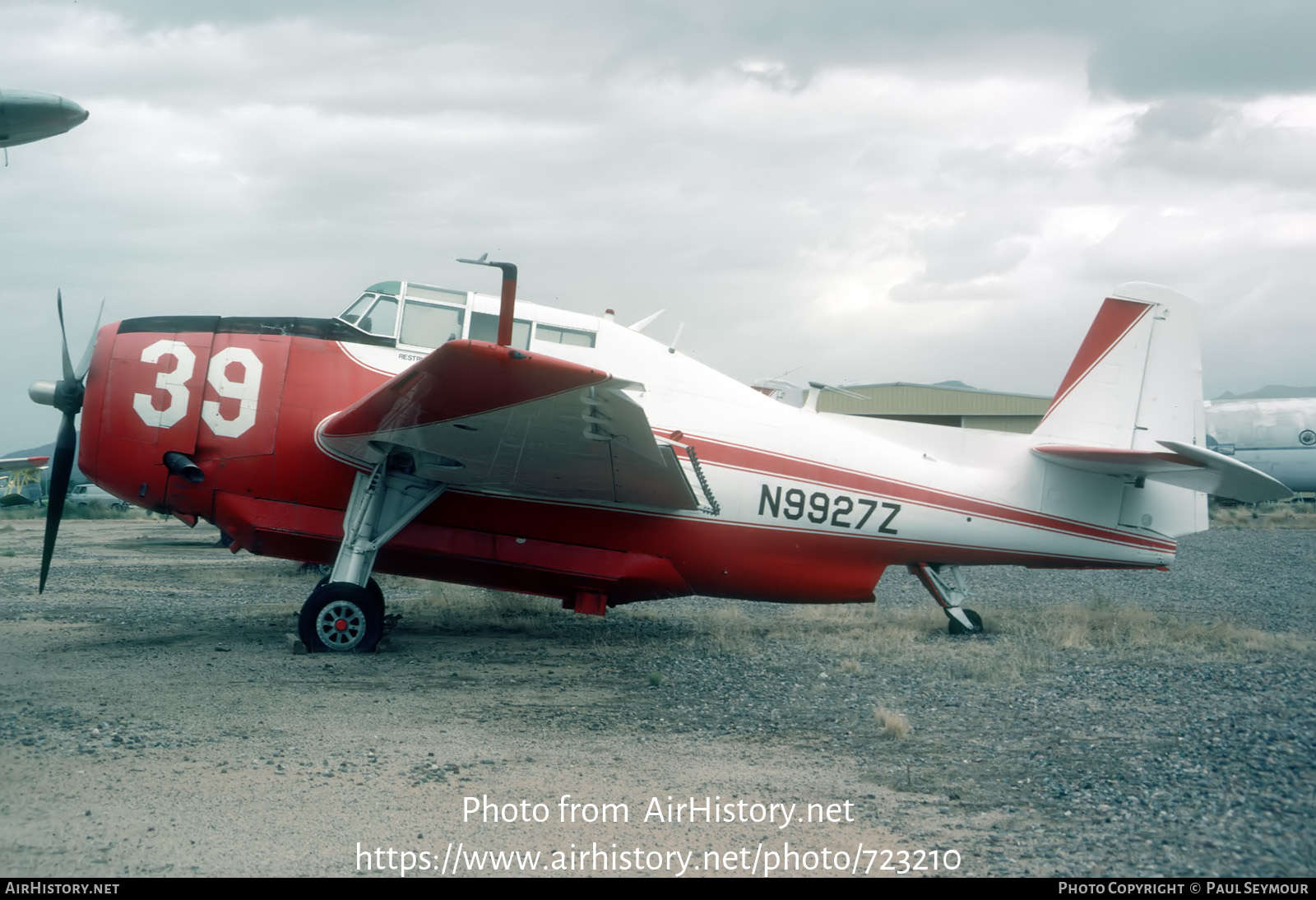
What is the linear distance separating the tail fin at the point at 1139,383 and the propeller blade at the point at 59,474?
9924 millimetres

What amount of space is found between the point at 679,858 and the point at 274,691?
4087mm

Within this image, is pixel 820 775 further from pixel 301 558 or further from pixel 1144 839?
pixel 301 558

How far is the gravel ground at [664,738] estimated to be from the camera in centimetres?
395

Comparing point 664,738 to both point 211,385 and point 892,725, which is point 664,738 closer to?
point 892,725

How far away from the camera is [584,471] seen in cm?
834

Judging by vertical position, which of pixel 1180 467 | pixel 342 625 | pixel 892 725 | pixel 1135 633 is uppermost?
pixel 1180 467

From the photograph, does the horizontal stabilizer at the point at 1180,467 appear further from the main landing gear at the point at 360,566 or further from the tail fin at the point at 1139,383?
the main landing gear at the point at 360,566

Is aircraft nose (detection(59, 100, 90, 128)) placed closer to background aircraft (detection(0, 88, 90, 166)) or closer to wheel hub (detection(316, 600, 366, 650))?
background aircraft (detection(0, 88, 90, 166))

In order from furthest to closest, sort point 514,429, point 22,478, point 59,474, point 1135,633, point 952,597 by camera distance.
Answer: point 22,478 < point 952,597 < point 1135,633 < point 59,474 < point 514,429

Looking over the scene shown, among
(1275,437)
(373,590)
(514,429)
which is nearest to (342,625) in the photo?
(373,590)

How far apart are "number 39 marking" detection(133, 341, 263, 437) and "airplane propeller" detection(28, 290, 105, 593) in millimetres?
739

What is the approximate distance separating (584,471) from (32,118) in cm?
1337

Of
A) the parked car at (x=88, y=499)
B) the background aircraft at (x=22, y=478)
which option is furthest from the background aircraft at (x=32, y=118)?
the background aircraft at (x=22, y=478)

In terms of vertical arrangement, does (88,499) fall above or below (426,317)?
below
